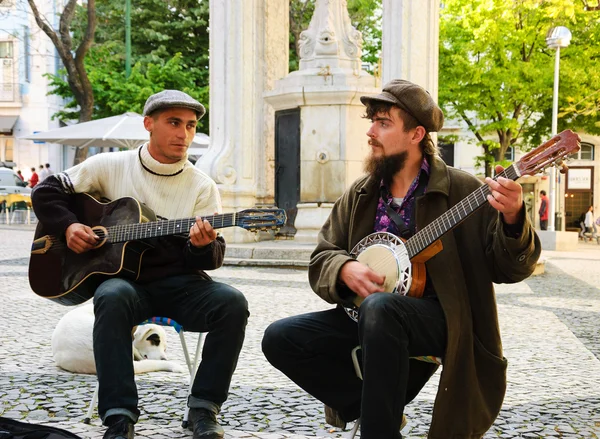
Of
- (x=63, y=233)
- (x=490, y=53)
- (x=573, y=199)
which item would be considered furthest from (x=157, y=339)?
(x=573, y=199)

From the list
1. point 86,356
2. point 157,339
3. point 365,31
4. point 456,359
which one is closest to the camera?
point 456,359

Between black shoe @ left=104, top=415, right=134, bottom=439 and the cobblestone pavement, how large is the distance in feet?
0.81

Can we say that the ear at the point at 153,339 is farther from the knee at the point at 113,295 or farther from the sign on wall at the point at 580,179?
the sign on wall at the point at 580,179

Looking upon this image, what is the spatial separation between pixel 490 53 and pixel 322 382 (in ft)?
82.0

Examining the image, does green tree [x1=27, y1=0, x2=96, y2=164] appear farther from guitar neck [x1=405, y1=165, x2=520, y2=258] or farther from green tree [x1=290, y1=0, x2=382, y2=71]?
guitar neck [x1=405, y1=165, x2=520, y2=258]

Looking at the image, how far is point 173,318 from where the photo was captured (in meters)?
4.17

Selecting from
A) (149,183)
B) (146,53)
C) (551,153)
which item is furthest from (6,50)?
(551,153)

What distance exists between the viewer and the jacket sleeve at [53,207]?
4.21 meters

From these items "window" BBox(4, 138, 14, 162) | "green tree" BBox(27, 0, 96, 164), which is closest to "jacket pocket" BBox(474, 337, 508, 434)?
"green tree" BBox(27, 0, 96, 164)

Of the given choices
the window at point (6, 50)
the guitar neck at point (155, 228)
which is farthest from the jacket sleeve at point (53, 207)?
the window at point (6, 50)

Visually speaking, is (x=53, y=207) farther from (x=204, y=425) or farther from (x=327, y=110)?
(x=327, y=110)

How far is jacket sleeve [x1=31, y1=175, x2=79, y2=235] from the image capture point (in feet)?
13.8

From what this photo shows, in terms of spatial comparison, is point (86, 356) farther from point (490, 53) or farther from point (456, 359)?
point (490, 53)

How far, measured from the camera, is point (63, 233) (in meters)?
4.22
